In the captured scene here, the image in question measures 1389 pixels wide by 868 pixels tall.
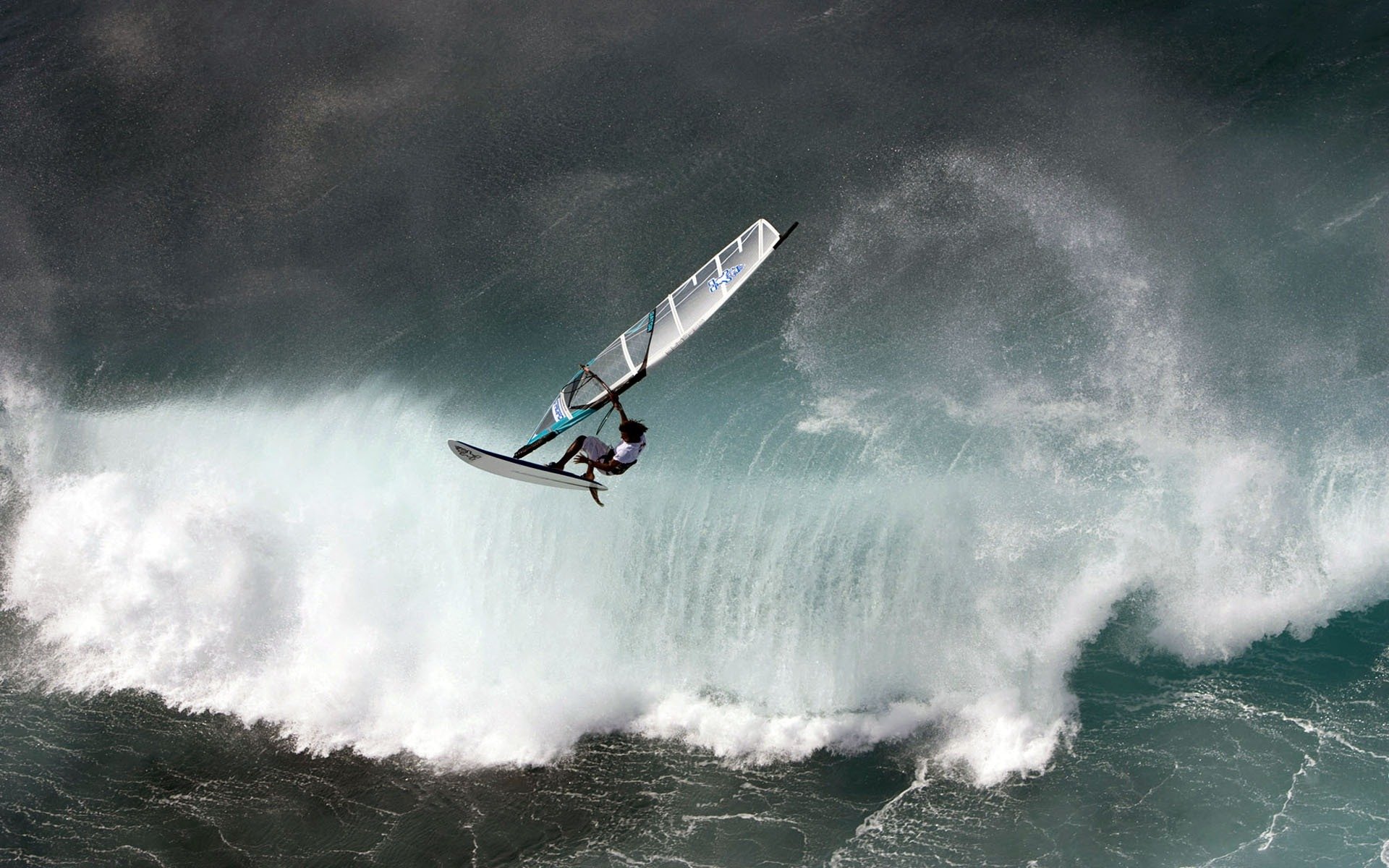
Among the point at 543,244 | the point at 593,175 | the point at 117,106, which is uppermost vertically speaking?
the point at 117,106

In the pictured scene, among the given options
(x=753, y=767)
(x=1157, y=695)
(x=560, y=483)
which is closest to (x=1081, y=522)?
(x=1157, y=695)

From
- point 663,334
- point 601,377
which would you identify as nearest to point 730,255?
point 663,334

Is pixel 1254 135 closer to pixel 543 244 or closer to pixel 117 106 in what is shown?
pixel 543 244

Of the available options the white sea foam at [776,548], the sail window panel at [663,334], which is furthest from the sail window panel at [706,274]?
the white sea foam at [776,548]

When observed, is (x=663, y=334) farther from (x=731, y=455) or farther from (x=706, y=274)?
(x=731, y=455)

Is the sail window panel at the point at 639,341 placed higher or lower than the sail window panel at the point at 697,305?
lower

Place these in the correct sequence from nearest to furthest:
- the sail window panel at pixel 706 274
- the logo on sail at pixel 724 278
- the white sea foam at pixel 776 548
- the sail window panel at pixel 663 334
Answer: the sail window panel at pixel 663 334 → the logo on sail at pixel 724 278 → the sail window panel at pixel 706 274 → the white sea foam at pixel 776 548

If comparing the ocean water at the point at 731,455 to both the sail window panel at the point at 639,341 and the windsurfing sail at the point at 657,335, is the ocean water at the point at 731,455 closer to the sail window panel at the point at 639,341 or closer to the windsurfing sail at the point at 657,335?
the windsurfing sail at the point at 657,335
